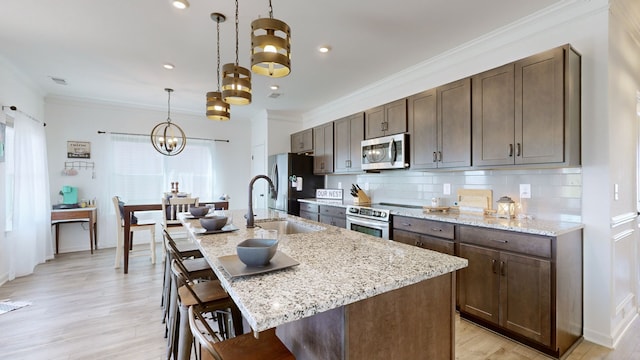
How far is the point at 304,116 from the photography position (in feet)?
20.4

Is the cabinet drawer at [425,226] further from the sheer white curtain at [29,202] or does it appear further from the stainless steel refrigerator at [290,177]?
the sheer white curtain at [29,202]

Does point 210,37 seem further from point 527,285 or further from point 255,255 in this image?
point 527,285

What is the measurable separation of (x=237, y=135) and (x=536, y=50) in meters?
5.46

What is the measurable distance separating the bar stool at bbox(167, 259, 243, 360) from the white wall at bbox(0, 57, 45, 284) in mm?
3250

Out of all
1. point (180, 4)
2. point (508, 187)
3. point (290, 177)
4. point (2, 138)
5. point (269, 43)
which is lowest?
point (508, 187)

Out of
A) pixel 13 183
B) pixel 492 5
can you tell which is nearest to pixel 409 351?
pixel 492 5

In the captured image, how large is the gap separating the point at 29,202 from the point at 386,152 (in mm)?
4850

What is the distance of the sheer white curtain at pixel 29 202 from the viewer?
3752mm

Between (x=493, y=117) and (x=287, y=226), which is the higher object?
(x=493, y=117)

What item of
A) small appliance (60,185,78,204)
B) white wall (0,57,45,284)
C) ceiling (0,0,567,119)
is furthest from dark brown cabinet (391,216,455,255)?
small appliance (60,185,78,204)

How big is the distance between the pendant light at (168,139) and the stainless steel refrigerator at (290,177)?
1791mm

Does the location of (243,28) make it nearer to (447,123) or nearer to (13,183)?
(447,123)

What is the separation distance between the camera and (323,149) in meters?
5.02

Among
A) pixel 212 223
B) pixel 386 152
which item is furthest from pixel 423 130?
pixel 212 223
